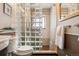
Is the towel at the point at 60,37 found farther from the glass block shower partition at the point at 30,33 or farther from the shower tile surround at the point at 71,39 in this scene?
the glass block shower partition at the point at 30,33

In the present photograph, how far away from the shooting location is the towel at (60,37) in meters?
1.59

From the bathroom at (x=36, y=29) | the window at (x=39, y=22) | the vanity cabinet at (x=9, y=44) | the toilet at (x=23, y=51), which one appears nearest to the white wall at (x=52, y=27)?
the bathroom at (x=36, y=29)

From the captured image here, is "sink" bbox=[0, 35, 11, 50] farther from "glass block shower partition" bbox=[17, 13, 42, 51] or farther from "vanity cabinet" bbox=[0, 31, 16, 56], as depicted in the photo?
"glass block shower partition" bbox=[17, 13, 42, 51]

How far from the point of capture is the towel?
159cm

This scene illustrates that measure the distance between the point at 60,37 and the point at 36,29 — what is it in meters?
0.30

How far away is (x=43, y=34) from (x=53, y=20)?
21 cm

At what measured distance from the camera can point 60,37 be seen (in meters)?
1.61

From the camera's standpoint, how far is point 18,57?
1571mm

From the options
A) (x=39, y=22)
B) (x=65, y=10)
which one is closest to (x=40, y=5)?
(x=39, y=22)

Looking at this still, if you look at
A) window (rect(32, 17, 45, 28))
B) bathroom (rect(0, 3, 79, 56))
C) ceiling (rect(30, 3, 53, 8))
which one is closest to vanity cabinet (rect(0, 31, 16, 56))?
bathroom (rect(0, 3, 79, 56))

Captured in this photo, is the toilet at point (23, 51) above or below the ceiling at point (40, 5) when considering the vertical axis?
below

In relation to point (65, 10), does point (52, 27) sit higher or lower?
lower

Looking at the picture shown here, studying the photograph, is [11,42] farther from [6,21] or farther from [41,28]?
[41,28]

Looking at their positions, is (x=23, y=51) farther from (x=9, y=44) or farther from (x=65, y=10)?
(x=65, y=10)
